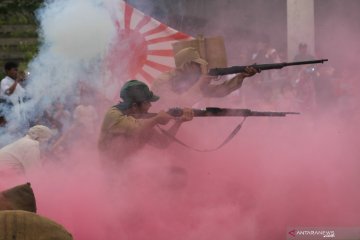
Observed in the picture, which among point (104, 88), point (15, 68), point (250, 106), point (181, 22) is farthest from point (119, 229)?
point (181, 22)

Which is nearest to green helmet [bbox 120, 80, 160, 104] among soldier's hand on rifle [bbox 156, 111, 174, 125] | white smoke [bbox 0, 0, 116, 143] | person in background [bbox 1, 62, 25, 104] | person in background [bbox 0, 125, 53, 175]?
soldier's hand on rifle [bbox 156, 111, 174, 125]

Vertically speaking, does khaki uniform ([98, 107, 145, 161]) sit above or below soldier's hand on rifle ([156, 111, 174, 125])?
below

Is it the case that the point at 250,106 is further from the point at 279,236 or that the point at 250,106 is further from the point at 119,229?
the point at 119,229

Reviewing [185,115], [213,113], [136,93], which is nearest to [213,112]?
[213,113]

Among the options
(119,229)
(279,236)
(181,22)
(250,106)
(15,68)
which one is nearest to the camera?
(119,229)

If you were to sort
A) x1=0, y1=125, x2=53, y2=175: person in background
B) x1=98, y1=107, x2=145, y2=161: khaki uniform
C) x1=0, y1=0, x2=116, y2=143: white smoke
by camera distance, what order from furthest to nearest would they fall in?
x1=0, y1=0, x2=116, y2=143: white smoke, x1=0, y1=125, x2=53, y2=175: person in background, x1=98, y1=107, x2=145, y2=161: khaki uniform

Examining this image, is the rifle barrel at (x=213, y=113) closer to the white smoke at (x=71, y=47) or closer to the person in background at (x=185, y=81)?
the person in background at (x=185, y=81)

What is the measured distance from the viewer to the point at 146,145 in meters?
5.93

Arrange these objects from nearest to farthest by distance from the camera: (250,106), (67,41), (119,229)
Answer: (119,229) → (67,41) → (250,106)

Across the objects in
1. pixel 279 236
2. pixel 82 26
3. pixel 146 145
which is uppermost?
pixel 82 26

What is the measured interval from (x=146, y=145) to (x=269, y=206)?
1087mm

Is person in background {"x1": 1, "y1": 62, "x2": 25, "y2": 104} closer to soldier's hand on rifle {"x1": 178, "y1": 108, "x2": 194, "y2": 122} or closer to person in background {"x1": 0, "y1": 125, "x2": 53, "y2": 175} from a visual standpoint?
person in background {"x1": 0, "y1": 125, "x2": 53, "y2": 175}

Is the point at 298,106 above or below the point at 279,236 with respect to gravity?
above

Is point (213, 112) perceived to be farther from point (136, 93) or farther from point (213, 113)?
point (136, 93)
